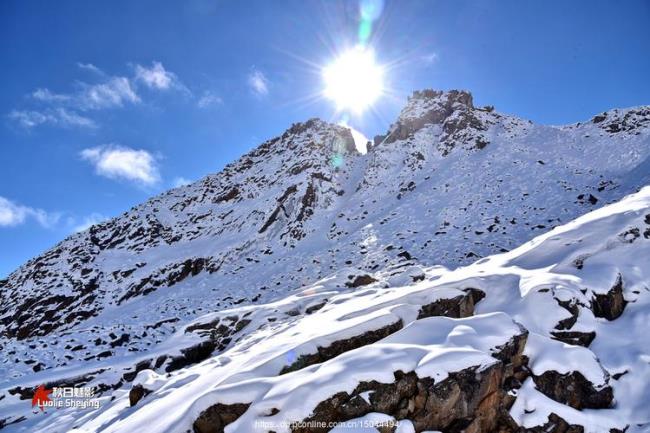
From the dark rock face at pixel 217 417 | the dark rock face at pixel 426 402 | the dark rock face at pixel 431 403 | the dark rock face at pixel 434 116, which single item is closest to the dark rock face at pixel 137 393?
the dark rock face at pixel 217 417

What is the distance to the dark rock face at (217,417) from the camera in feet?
24.7

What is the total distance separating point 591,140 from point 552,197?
48.6 ft

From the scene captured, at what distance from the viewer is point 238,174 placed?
53.8 metres

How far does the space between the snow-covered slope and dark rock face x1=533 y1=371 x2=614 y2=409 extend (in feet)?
0.07

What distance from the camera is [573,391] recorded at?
26.9 ft

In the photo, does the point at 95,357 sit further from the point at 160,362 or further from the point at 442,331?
the point at 442,331

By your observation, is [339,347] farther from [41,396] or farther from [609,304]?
[41,396]

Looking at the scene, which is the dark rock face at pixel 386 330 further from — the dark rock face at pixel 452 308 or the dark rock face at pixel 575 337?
the dark rock face at pixel 575 337

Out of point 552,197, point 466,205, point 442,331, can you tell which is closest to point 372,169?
point 466,205

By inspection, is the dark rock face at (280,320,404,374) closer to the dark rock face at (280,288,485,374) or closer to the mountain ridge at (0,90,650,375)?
the dark rock face at (280,288,485,374)

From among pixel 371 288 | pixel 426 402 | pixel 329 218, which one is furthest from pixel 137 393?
pixel 329 218

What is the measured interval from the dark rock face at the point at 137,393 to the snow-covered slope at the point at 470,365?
3.7 inches

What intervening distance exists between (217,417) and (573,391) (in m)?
7.75

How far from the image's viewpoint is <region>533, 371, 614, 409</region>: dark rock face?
322 inches
